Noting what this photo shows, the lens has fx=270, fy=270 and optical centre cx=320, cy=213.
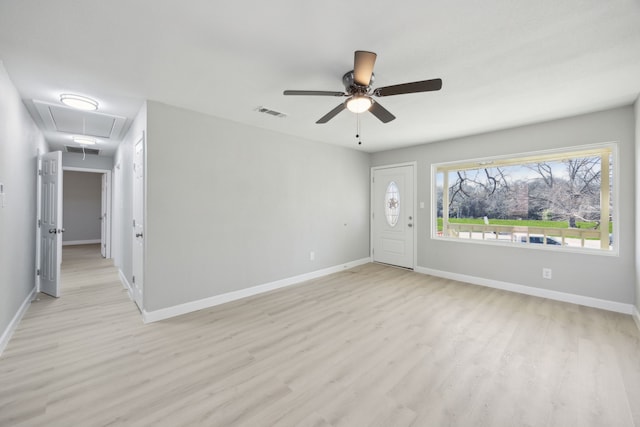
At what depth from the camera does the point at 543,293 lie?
3.83m

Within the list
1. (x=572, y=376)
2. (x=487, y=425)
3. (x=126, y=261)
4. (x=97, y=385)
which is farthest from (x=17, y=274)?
(x=572, y=376)

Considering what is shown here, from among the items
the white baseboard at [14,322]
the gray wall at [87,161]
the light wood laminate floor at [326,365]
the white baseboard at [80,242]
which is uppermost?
the gray wall at [87,161]

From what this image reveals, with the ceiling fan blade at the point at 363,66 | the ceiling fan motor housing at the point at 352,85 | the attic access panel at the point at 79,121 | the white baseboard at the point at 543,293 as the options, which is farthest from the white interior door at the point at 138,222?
the white baseboard at the point at 543,293

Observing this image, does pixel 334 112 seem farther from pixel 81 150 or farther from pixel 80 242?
pixel 80 242

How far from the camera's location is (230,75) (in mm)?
2488

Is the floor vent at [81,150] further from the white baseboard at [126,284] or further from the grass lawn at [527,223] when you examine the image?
the grass lawn at [527,223]

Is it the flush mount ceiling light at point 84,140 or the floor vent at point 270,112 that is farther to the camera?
the flush mount ceiling light at point 84,140

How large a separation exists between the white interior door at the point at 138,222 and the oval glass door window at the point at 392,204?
14.4 ft

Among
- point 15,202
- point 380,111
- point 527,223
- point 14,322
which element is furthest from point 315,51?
point 527,223

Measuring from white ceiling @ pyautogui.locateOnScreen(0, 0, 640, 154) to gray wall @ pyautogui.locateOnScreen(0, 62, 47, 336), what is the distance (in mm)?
301

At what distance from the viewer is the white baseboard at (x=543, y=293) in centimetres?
332

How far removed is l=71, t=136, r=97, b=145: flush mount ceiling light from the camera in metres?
4.63

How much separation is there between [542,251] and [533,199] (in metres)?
0.81

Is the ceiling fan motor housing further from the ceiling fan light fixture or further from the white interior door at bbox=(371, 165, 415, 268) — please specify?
the white interior door at bbox=(371, 165, 415, 268)
